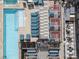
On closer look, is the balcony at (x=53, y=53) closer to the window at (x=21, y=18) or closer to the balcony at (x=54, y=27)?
the balcony at (x=54, y=27)

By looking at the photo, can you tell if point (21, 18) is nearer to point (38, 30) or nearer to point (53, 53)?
point (38, 30)

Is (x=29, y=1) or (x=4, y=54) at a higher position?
(x=29, y=1)

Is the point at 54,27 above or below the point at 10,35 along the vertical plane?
above

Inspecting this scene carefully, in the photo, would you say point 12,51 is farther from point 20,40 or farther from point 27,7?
point 27,7

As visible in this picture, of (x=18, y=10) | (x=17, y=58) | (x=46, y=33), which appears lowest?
(x=17, y=58)

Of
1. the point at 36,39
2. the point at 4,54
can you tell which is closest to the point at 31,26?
the point at 36,39

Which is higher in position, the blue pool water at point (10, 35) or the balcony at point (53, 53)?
the blue pool water at point (10, 35)

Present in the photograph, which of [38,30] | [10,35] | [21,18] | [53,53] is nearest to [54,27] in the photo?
[38,30]

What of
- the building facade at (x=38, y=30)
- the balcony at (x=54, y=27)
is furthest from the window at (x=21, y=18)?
the balcony at (x=54, y=27)

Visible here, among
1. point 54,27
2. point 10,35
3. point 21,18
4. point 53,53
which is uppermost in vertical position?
point 21,18
